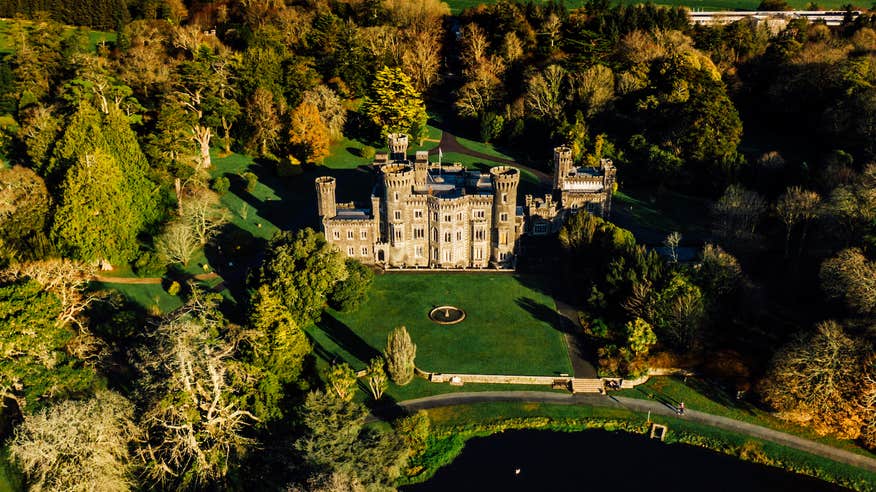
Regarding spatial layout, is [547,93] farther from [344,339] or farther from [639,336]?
[344,339]

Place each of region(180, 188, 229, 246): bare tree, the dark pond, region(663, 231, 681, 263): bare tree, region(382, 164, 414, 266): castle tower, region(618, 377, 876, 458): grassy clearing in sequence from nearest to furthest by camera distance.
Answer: the dark pond, region(618, 377, 876, 458): grassy clearing, region(663, 231, 681, 263): bare tree, region(382, 164, 414, 266): castle tower, region(180, 188, 229, 246): bare tree

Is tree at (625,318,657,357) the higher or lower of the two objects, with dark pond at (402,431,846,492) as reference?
higher

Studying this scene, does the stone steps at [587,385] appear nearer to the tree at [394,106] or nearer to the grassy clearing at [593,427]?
the grassy clearing at [593,427]

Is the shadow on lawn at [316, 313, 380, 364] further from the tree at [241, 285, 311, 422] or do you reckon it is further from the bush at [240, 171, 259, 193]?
the bush at [240, 171, 259, 193]

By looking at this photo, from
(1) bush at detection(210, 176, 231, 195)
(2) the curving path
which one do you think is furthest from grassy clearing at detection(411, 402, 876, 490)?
(1) bush at detection(210, 176, 231, 195)

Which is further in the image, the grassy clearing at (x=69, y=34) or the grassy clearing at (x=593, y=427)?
the grassy clearing at (x=69, y=34)

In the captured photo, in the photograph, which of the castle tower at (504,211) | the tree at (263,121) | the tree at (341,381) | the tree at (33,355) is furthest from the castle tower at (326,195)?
the tree at (263,121)

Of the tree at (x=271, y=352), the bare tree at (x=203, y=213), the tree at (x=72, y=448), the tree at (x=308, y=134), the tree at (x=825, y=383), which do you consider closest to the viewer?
the tree at (x=72, y=448)

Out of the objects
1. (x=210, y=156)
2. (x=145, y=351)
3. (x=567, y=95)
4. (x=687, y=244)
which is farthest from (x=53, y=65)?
(x=687, y=244)
